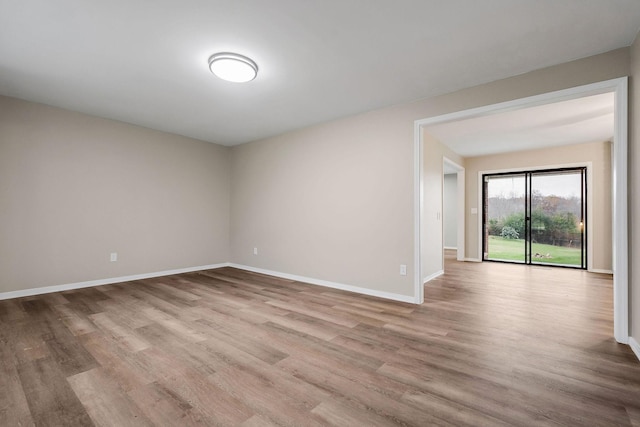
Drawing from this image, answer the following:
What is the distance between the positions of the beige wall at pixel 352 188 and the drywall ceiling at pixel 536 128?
0.74 meters

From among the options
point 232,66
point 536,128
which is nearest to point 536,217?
point 536,128

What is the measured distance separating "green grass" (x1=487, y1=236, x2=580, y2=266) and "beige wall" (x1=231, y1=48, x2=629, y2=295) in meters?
3.09

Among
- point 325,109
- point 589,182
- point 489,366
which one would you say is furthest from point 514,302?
point 589,182

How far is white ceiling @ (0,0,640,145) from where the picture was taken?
6.28 feet

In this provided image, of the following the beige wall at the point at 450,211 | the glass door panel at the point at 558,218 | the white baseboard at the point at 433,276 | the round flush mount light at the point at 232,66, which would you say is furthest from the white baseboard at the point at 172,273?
the beige wall at the point at 450,211

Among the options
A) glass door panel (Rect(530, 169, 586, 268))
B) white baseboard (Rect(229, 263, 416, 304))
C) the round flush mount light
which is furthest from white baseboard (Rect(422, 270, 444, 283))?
the round flush mount light

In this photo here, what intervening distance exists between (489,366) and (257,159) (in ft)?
15.0

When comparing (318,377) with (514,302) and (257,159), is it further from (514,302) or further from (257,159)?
(257,159)

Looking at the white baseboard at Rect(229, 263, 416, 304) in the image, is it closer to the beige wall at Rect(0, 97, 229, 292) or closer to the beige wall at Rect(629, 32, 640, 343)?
the beige wall at Rect(0, 97, 229, 292)

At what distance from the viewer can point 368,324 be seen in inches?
105

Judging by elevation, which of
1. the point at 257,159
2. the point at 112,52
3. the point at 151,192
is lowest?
the point at 151,192

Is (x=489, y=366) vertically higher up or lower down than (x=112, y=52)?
lower down

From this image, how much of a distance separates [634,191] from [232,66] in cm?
345

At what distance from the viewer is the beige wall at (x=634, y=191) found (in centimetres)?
211
